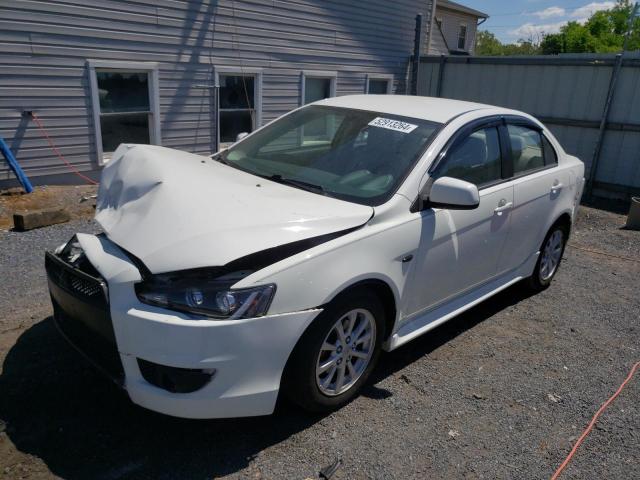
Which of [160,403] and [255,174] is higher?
[255,174]

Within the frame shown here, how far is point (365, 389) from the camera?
338 centimetres

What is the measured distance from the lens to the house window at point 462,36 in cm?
3197

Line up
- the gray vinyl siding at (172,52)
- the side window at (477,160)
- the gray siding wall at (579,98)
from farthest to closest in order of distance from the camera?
the gray siding wall at (579,98)
the gray vinyl siding at (172,52)
the side window at (477,160)

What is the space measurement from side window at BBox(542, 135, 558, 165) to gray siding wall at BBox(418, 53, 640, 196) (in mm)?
5866

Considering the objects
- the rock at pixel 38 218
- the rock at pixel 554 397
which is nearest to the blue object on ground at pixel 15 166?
the rock at pixel 38 218

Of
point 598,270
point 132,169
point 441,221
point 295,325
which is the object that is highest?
point 132,169

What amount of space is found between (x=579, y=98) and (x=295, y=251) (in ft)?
31.3

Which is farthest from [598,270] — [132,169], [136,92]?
[136,92]

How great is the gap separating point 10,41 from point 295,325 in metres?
6.69

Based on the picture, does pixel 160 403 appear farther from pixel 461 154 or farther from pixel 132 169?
pixel 461 154

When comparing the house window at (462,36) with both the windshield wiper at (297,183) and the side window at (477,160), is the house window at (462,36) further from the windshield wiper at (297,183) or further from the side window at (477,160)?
the windshield wiper at (297,183)

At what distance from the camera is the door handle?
392 cm

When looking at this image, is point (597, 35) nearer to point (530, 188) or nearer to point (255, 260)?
point (530, 188)

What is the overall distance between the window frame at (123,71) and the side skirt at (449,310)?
5621mm
